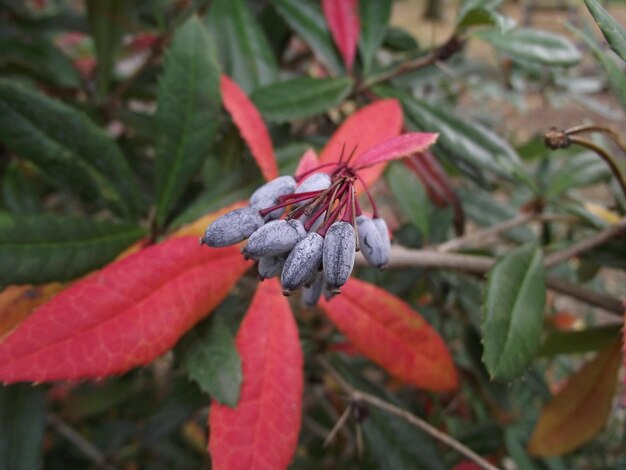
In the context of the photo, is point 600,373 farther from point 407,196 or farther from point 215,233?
point 215,233

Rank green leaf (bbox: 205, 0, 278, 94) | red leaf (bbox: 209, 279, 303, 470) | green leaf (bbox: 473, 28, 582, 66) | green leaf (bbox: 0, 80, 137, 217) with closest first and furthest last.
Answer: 1. red leaf (bbox: 209, 279, 303, 470)
2. green leaf (bbox: 0, 80, 137, 217)
3. green leaf (bbox: 473, 28, 582, 66)
4. green leaf (bbox: 205, 0, 278, 94)

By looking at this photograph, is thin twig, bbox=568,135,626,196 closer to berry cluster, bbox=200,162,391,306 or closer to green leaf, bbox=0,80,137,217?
berry cluster, bbox=200,162,391,306

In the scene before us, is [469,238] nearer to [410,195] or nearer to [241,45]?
[410,195]

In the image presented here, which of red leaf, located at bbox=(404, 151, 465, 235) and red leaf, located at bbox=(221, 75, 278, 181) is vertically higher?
red leaf, located at bbox=(221, 75, 278, 181)

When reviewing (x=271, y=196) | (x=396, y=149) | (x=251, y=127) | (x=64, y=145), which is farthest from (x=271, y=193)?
(x=64, y=145)

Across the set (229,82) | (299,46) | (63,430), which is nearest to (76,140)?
(229,82)

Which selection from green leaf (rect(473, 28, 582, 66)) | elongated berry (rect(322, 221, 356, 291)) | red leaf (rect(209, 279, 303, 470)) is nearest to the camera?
elongated berry (rect(322, 221, 356, 291))


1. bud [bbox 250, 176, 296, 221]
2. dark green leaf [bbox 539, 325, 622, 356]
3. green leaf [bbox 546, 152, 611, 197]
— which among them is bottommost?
dark green leaf [bbox 539, 325, 622, 356]

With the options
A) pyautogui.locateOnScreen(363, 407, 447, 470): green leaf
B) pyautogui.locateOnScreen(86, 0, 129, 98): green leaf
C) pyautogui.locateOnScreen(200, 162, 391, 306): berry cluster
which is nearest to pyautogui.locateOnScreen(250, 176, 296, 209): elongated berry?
pyautogui.locateOnScreen(200, 162, 391, 306): berry cluster
